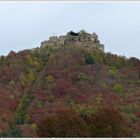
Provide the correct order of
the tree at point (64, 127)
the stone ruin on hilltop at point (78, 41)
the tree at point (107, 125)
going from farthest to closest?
the stone ruin on hilltop at point (78, 41) < the tree at point (107, 125) < the tree at point (64, 127)

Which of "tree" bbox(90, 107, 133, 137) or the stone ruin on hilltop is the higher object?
the stone ruin on hilltop

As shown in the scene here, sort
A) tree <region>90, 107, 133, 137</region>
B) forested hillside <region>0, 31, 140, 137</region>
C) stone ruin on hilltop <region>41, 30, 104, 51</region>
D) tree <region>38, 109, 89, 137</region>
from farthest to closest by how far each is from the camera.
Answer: stone ruin on hilltop <region>41, 30, 104, 51</region> → forested hillside <region>0, 31, 140, 137</region> → tree <region>90, 107, 133, 137</region> → tree <region>38, 109, 89, 137</region>

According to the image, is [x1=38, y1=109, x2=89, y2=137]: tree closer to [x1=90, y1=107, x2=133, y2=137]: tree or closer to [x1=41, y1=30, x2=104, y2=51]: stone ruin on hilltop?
[x1=90, y1=107, x2=133, y2=137]: tree

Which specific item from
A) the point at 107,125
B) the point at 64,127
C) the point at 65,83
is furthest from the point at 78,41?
the point at 64,127

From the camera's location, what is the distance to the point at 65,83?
86375 millimetres

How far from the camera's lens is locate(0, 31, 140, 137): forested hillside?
69438 millimetres

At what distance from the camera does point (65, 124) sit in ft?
131

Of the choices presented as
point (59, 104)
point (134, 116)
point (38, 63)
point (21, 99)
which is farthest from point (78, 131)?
point (38, 63)

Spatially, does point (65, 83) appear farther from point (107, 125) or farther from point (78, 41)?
point (107, 125)

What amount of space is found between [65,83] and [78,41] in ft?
68.9

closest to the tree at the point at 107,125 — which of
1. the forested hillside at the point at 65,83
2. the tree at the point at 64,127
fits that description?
the tree at the point at 64,127

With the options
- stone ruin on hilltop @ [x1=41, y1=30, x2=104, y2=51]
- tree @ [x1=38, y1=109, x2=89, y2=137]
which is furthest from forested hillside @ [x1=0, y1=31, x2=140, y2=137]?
tree @ [x1=38, y1=109, x2=89, y2=137]

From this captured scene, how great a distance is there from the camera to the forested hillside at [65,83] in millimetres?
69438

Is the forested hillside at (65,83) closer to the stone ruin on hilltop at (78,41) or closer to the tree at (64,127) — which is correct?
the stone ruin on hilltop at (78,41)
